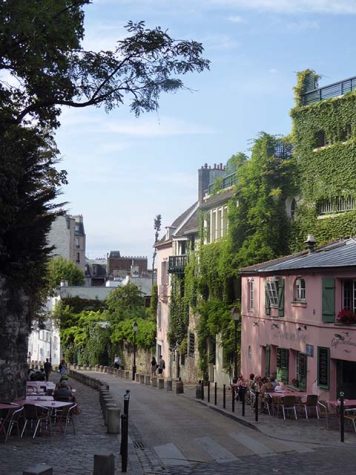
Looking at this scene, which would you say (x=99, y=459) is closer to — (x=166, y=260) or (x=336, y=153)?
(x=336, y=153)

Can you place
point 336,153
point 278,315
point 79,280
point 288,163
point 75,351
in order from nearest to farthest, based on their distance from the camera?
1. point 278,315
2. point 336,153
3. point 288,163
4. point 75,351
5. point 79,280

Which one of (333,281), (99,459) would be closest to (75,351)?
(333,281)

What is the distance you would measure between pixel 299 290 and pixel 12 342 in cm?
1168

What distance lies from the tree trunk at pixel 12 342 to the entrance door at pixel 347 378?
32.9ft

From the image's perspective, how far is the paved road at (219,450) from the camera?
576 inches

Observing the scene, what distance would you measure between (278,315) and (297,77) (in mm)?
14144

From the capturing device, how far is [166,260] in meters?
59.1

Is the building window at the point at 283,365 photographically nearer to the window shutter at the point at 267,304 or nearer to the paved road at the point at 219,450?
the window shutter at the point at 267,304

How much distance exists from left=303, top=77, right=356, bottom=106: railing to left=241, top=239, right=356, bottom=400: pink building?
26.4 feet

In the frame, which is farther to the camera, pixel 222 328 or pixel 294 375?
pixel 222 328

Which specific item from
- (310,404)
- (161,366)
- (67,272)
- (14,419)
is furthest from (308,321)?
(67,272)

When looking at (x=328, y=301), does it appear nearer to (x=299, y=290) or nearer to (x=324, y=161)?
(x=299, y=290)

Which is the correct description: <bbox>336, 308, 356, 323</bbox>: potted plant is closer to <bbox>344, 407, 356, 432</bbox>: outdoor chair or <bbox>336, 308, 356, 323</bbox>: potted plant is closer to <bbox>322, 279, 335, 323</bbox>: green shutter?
<bbox>322, 279, 335, 323</bbox>: green shutter

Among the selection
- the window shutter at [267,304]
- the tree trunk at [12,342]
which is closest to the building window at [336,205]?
the window shutter at [267,304]
